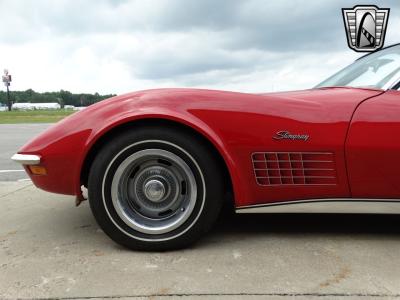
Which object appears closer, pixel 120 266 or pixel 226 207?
pixel 120 266

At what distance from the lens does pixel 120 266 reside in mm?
2271

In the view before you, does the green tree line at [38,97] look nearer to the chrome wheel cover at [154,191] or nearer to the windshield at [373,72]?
the windshield at [373,72]

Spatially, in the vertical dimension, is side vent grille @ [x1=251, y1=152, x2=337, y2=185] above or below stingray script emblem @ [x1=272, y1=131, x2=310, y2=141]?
below

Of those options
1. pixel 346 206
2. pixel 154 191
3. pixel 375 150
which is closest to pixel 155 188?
pixel 154 191

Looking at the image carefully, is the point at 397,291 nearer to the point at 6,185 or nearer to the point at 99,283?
the point at 99,283

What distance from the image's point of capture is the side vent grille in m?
2.44

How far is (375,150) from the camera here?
2.39m

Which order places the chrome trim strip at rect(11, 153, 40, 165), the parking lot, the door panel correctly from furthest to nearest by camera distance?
the chrome trim strip at rect(11, 153, 40, 165) < the door panel < the parking lot

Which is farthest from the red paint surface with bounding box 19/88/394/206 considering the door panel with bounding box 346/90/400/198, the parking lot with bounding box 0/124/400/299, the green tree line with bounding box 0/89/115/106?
the green tree line with bounding box 0/89/115/106

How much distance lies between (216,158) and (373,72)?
4.17ft

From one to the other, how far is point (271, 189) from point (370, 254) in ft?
2.14

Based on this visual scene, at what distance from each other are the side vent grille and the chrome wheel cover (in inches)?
15.8

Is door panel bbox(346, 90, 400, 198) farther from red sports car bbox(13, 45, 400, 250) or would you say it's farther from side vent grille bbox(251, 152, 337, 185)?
side vent grille bbox(251, 152, 337, 185)

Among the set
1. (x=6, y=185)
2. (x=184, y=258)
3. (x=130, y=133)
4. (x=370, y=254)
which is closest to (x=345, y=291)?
(x=370, y=254)
